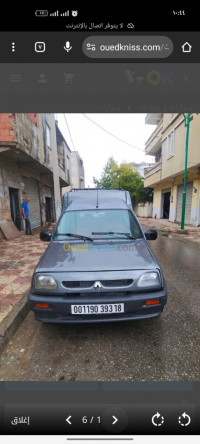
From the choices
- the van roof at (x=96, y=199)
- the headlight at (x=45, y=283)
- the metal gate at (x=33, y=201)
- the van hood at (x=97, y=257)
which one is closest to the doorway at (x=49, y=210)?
the metal gate at (x=33, y=201)

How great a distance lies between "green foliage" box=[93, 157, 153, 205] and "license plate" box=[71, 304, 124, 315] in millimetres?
23799

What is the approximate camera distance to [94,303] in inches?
75.0

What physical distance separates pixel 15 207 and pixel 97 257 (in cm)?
768

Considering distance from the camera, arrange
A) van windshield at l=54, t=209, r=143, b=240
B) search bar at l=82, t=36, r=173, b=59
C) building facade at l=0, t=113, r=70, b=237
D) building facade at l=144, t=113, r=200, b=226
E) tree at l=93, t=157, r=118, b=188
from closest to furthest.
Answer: search bar at l=82, t=36, r=173, b=59, van windshield at l=54, t=209, r=143, b=240, building facade at l=0, t=113, r=70, b=237, building facade at l=144, t=113, r=200, b=226, tree at l=93, t=157, r=118, b=188

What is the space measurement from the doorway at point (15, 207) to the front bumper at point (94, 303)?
7.29 meters

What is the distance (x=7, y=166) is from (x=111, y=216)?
262 inches

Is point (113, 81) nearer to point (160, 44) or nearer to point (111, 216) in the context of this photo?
point (160, 44)

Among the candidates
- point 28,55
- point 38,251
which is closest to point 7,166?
point 38,251

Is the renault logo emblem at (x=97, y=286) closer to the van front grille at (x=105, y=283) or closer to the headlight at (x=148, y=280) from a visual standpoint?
the van front grille at (x=105, y=283)

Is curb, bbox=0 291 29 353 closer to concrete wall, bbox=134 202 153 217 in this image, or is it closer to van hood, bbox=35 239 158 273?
van hood, bbox=35 239 158 273

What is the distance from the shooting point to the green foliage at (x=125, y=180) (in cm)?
2553

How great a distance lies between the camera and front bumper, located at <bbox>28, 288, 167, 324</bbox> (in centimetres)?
192

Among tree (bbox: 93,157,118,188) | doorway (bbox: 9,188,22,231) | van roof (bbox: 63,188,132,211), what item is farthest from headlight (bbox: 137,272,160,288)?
tree (bbox: 93,157,118,188)

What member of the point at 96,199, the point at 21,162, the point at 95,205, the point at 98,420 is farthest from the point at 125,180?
the point at 98,420
